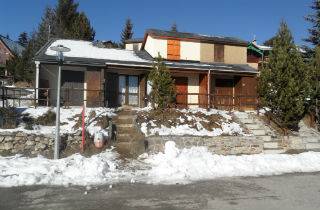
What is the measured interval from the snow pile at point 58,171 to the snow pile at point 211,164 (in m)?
1.32

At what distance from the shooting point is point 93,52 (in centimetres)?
2650

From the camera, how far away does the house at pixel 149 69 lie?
23.5 metres

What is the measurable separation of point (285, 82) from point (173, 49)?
1105cm

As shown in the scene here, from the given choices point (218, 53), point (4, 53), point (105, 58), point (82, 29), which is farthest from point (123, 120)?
point (4, 53)

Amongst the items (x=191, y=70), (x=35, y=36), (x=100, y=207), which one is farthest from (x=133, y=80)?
(x=35, y=36)

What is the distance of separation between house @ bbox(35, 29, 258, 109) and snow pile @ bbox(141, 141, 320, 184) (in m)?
6.14

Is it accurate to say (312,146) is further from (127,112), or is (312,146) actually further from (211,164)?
(127,112)

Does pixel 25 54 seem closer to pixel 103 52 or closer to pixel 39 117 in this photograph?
pixel 103 52

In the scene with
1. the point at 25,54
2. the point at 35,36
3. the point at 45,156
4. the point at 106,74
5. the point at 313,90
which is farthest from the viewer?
the point at 35,36

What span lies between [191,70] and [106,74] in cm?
536

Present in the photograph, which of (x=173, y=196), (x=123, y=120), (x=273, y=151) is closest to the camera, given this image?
(x=173, y=196)

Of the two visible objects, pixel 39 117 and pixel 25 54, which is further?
pixel 25 54

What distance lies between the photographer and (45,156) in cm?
1358

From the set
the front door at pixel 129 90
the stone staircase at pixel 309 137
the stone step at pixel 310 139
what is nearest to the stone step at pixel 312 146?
the stone staircase at pixel 309 137
